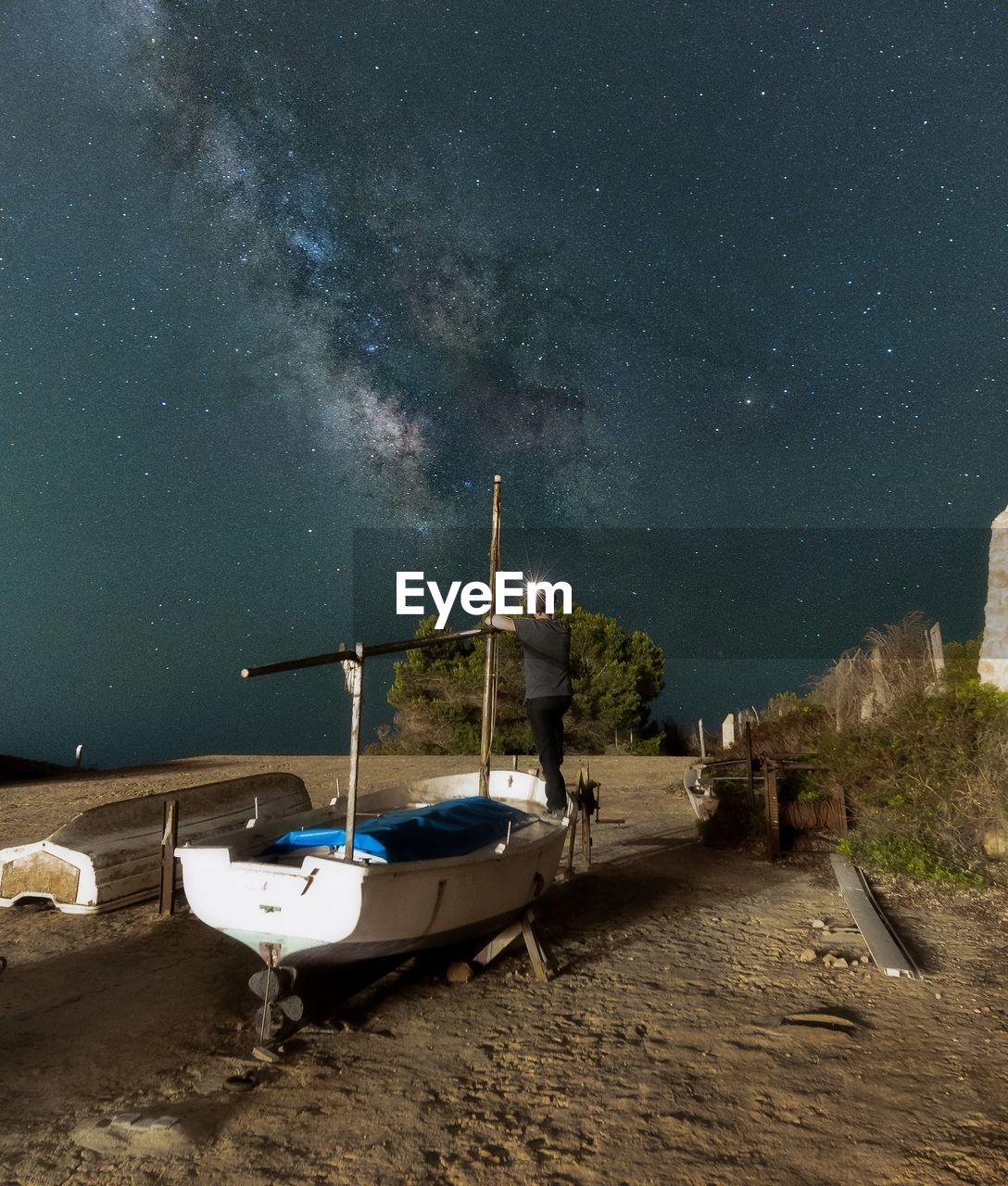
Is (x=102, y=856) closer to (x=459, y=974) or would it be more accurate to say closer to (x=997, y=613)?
(x=459, y=974)

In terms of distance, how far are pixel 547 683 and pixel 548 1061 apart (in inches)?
150

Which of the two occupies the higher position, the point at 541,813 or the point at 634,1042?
the point at 541,813

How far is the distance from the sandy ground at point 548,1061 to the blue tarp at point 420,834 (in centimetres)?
99

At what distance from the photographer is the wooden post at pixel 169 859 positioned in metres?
8.15

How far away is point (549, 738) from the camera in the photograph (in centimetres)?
874

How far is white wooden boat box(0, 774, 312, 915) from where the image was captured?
8.50 m

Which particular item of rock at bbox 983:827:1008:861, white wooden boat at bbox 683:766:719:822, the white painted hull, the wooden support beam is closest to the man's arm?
the white painted hull

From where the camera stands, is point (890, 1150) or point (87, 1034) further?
point (87, 1034)

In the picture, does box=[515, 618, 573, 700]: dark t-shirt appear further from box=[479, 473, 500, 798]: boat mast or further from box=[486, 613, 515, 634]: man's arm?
box=[479, 473, 500, 798]: boat mast

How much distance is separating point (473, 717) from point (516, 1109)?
25.5 meters

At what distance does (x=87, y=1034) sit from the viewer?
5766mm

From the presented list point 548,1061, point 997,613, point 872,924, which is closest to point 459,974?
point 548,1061

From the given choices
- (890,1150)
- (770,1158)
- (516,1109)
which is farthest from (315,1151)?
(890,1150)

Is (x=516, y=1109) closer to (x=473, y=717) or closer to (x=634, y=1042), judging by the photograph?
(x=634, y=1042)
